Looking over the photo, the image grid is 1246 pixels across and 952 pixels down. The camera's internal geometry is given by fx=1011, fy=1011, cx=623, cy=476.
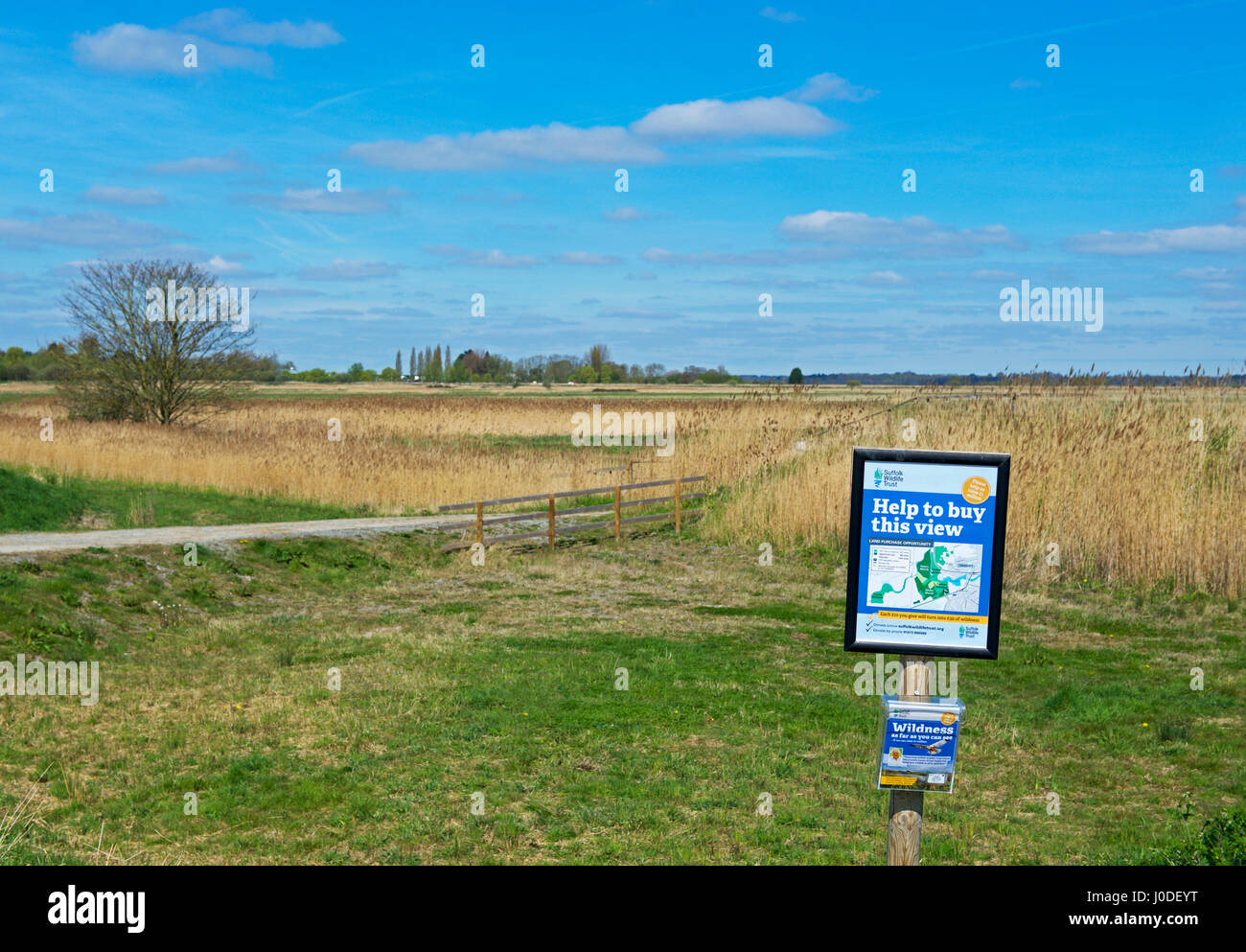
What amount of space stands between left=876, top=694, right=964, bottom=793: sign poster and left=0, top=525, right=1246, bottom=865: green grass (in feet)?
6.56

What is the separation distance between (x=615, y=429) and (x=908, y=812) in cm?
4962

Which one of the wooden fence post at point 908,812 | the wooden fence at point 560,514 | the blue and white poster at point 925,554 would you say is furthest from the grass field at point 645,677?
the blue and white poster at point 925,554

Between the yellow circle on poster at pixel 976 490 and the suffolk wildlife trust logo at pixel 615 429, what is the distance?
3032cm

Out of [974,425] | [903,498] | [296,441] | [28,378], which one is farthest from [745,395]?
[28,378]

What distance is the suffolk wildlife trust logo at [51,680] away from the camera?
1030 centimetres

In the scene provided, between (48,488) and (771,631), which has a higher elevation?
(48,488)

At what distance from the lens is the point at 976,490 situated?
3.98 meters

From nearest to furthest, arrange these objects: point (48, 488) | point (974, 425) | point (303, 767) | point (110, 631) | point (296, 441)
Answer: point (303, 767)
point (110, 631)
point (974, 425)
point (48, 488)
point (296, 441)

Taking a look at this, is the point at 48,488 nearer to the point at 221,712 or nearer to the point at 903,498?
the point at 221,712

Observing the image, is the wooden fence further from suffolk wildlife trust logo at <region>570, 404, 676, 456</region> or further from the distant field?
suffolk wildlife trust logo at <region>570, 404, 676, 456</region>

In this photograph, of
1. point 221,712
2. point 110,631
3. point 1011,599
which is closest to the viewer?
point 221,712

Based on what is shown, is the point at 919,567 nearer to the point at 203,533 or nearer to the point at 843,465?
the point at 203,533

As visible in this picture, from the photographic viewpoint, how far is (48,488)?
20.5 metres

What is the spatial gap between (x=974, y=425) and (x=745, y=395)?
9900 mm
